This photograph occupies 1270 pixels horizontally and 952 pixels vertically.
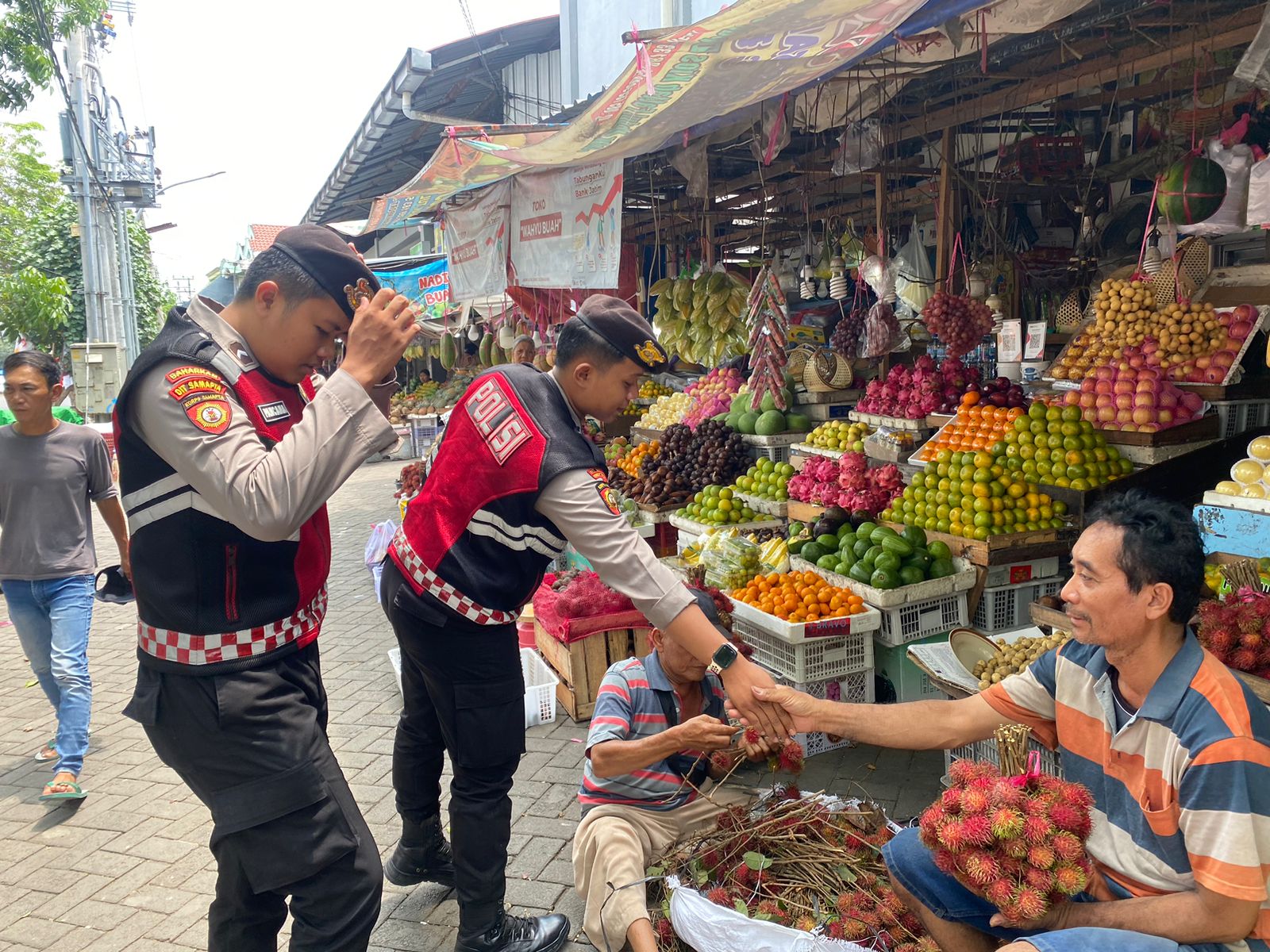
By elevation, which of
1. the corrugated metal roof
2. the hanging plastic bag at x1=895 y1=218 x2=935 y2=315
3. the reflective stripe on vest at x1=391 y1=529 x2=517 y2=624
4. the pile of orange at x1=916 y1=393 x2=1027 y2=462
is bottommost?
the reflective stripe on vest at x1=391 y1=529 x2=517 y2=624

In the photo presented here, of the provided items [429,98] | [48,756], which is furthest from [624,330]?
[429,98]

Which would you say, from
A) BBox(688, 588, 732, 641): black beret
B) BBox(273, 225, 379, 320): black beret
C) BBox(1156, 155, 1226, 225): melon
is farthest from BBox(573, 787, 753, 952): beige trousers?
BBox(1156, 155, 1226, 225): melon

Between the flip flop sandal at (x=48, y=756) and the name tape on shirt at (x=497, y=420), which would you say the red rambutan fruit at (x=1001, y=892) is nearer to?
the name tape on shirt at (x=497, y=420)

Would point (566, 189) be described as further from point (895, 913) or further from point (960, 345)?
point (895, 913)

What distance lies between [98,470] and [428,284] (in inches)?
248

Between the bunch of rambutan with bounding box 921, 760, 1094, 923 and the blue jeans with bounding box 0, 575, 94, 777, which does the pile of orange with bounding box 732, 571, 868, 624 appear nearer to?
the bunch of rambutan with bounding box 921, 760, 1094, 923

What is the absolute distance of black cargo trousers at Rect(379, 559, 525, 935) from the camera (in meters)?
2.64

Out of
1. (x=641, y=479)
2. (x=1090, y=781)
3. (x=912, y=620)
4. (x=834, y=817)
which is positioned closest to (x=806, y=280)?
(x=641, y=479)

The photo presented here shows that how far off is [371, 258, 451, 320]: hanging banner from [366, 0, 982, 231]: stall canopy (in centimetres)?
502

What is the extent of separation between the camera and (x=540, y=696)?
470 centimetres

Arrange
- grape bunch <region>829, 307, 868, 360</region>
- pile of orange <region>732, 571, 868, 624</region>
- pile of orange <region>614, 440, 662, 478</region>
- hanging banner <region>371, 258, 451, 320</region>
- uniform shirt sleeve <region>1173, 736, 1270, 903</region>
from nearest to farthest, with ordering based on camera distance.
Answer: uniform shirt sleeve <region>1173, 736, 1270, 903</region> → pile of orange <region>732, 571, 868, 624</region> → grape bunch <region>829, 307, 868, 360</region> → pile of orange <region>614, 440, 662, 478</region> → hanging banner <region>371, 258, 451, 320</region>

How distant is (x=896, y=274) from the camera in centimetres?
663

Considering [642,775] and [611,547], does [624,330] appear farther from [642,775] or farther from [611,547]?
[642,775]

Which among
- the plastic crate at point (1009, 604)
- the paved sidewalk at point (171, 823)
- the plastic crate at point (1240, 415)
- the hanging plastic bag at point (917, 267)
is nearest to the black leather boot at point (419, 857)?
the paved sidewalk at point (171, 823)
